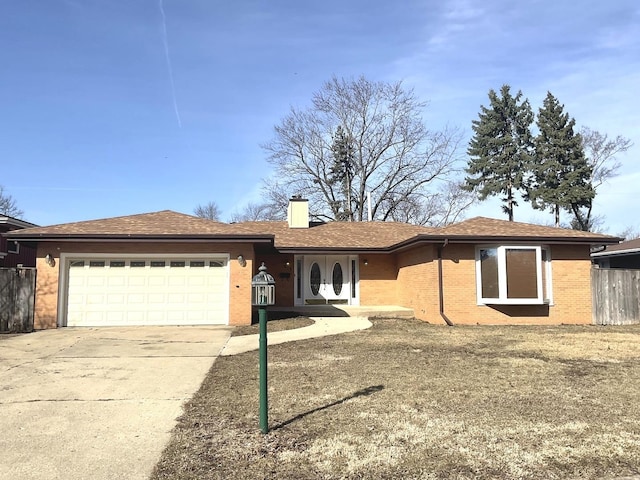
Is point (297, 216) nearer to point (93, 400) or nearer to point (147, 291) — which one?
point (147, 291)

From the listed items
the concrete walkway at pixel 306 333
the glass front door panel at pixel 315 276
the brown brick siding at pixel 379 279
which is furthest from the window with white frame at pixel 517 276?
the glass front door panel at pixel 315 276

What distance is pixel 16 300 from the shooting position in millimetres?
13070

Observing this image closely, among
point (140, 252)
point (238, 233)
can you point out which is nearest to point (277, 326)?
point (238, 233)

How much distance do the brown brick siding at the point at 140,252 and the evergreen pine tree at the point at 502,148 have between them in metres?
29.6

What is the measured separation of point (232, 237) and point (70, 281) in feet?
16.3

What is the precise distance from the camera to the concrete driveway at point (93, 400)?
4055mm

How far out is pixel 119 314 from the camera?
13.9 m

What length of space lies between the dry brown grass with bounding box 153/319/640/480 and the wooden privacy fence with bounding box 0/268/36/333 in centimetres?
777

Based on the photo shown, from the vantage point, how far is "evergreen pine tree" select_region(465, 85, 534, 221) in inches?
1523

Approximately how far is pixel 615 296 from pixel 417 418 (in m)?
13.4

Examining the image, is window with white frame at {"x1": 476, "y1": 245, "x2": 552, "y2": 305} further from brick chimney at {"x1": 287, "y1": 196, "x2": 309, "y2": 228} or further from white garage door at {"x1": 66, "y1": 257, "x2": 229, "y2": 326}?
brick chimney at {"x1": 287, "y1": 196, "x2": 309, "y2": 228}

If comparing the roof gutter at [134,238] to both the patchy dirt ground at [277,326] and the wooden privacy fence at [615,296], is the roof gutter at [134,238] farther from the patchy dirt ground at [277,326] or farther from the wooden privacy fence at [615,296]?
the wooden privacy fence at [615,296]

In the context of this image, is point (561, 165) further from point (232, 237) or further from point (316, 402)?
point (316, 402)

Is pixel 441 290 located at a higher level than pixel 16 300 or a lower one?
higher
